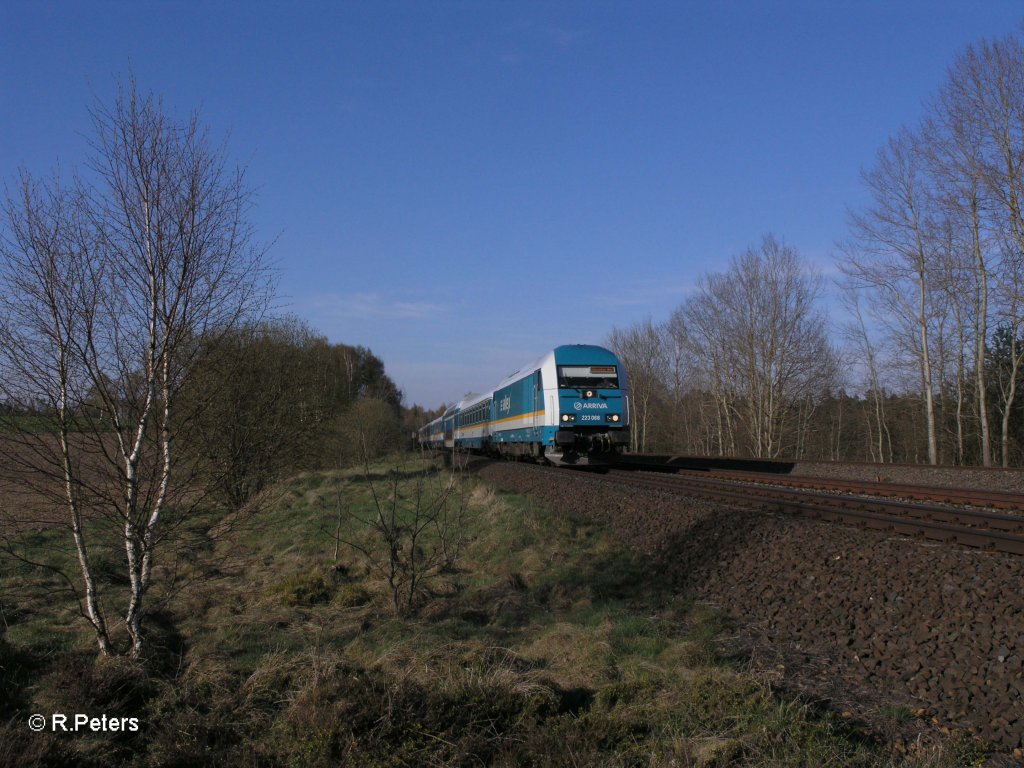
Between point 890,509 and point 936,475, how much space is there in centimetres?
697

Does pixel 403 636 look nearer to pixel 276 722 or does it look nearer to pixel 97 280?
pixel 276 722

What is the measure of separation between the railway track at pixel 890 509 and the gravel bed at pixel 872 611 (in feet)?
1.81

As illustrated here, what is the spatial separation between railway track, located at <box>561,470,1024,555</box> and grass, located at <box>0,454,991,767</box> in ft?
10.3

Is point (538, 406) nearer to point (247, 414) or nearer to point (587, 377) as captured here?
point (587, 377)

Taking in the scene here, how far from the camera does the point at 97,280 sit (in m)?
6.04

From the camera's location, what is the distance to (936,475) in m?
16.8

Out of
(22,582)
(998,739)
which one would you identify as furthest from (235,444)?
(998,739)

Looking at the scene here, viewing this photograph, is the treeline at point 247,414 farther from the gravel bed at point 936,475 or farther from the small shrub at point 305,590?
the gravel bed at point 936,475

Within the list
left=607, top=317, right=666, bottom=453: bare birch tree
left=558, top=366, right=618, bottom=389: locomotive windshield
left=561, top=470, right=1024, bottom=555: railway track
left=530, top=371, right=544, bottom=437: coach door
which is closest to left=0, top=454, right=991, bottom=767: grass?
left=561, top=470, right=1024, bottom=555: railway track

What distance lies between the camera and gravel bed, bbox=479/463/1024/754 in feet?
15.4

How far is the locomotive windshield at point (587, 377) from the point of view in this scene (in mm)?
20875

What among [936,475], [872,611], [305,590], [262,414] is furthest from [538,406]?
[872,611]

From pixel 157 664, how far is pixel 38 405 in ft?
7.93

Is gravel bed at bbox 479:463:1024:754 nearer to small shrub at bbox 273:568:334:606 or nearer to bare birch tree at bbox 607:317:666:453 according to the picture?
small shrub at bbox 273:568:334:606
